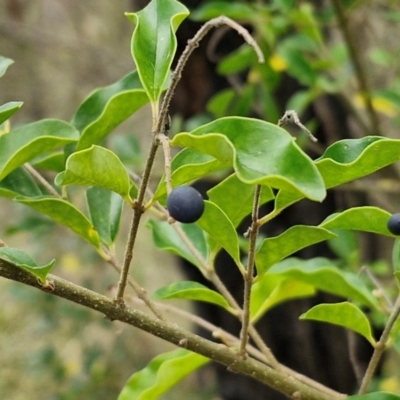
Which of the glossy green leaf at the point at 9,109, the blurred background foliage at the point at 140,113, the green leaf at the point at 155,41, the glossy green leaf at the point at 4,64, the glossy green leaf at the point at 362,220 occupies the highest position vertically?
the green leaf at the point at 155,41

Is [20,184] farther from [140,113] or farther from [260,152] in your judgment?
[140,113]

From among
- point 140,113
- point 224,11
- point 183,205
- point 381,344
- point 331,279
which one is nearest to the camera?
point 183,205

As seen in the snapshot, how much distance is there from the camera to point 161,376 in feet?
2.23

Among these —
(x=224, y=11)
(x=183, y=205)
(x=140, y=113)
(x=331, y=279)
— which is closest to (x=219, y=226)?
(x=183, y=205)

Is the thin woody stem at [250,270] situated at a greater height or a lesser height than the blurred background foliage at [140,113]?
greater

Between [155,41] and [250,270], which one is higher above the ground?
[155,41]

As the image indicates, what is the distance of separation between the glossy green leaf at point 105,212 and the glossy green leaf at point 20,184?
66 mm

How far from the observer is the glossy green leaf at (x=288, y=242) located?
51cm

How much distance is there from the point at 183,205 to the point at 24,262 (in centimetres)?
15

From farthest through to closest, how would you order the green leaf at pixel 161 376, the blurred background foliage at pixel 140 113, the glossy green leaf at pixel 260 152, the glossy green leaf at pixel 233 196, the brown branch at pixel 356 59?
1. the blurred background foliage at pixel 140 113
2. the brown branch at pixel 356 59
3. the green leaf at pixel 161 376
4. the glossy green leaf at pixel 233 196
5. the glossy green leaf at pixel 260 152

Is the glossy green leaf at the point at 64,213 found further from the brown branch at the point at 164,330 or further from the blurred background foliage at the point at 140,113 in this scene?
the blurred background foliage at the point at 140,113

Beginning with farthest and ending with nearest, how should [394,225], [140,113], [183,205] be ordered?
[140,113], [394,225], [183,205]

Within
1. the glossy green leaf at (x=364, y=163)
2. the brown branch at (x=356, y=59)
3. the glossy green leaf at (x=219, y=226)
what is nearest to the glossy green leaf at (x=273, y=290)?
the glossy green leaf at (x=219, y=226)

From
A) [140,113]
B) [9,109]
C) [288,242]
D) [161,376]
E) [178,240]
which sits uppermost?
[9,109]
